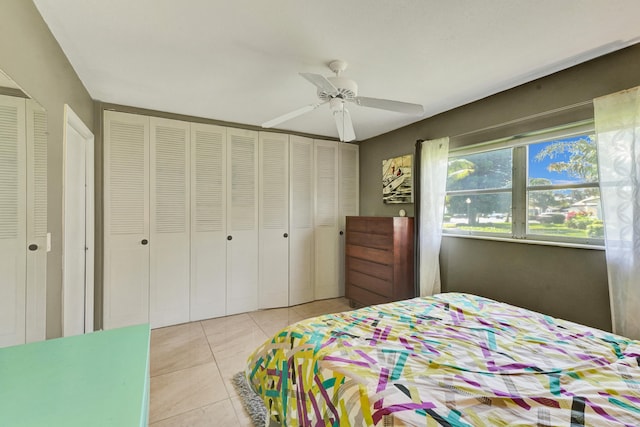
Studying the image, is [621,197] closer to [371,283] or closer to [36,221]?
[371,283]

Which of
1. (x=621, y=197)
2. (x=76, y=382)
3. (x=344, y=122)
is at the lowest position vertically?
(x=76, y=382)

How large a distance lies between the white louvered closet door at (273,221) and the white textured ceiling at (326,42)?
3.59 feet

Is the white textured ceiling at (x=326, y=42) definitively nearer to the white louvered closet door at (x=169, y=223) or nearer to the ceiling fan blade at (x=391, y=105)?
the ceiling fan blade at (x=391, y=105)

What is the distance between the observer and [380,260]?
128 inches

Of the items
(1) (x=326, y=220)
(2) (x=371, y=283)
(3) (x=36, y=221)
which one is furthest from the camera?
(1) (x=326, y=220)

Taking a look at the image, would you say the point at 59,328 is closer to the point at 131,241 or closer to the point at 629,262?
the point at 131,241

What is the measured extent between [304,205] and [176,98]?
1952 millimetres

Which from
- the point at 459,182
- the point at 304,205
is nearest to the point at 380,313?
the point at 459,182

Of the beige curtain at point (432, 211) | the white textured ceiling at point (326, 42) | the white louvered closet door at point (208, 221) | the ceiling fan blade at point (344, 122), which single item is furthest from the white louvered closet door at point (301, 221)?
the beige curtain at point (432, 211)

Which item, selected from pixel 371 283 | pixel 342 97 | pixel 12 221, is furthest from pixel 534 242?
pixel 12 221

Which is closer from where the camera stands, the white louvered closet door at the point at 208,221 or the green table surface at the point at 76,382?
the green table surface at the point at 76,382

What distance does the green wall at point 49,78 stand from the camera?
1229mm

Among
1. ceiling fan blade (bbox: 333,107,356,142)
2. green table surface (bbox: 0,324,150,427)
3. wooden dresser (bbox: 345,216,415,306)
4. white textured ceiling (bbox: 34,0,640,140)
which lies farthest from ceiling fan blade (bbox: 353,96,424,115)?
green table surface (bbox: 0,324,150,427)

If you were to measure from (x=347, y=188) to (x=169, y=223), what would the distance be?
2.43 meters
